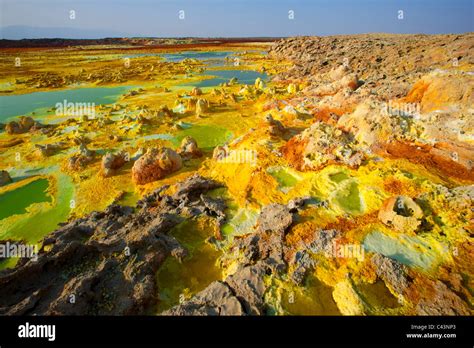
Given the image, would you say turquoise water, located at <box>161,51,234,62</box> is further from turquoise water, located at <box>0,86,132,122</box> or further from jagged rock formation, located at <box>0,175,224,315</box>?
jagged rock formation, located at <box>0,175,224,315</box>

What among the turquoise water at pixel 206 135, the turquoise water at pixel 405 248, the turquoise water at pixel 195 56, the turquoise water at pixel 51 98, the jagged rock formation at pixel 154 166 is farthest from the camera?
the turquoise water at pixel 195 56

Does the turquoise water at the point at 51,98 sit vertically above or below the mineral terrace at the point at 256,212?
above

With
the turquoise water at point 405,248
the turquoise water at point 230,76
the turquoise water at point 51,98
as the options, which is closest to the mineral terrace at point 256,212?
the turquoise water at point 405,248

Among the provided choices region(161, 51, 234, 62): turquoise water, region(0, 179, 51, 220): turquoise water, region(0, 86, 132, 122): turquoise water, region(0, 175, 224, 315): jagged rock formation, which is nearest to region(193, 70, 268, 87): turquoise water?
region(0, 86, 132, 122): turquoise water

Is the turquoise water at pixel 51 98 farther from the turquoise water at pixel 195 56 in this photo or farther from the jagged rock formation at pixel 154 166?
the turquoise water at pixel 195 56

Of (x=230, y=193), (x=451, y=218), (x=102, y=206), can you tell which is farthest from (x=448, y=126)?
(x=102, y=206)
